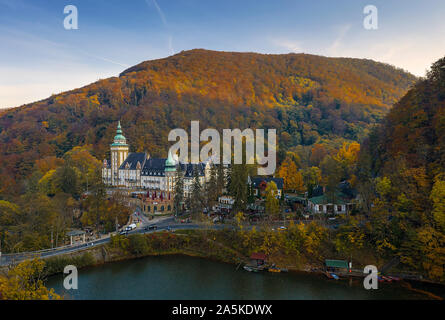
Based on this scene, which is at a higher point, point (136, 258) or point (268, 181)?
point (268, 181)

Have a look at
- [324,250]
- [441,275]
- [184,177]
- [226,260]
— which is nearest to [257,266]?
[226,260]

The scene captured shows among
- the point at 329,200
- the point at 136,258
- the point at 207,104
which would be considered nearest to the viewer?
the point at 136,258

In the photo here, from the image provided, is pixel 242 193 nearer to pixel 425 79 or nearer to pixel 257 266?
pixel 257 266

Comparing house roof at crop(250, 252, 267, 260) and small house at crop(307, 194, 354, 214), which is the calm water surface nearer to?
Result: house roof at crop(250, 252, 267, 260)

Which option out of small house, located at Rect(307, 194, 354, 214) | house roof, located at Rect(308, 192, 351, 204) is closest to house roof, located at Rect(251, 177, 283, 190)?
house roof, located at Rect(308, 192, 351, 204)

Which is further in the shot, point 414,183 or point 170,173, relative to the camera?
point 170,173

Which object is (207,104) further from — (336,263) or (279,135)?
(336,263)

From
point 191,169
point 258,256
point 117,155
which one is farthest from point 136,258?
point 117,155
